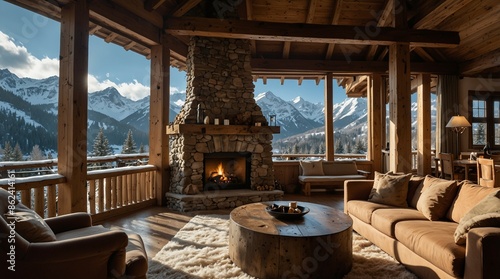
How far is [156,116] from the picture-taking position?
5.17 meters

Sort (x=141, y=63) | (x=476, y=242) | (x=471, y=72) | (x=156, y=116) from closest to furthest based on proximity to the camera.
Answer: (x=476, y=242) → (x=156, y=116) → (x=141, y=63) → (x=471, y=72)

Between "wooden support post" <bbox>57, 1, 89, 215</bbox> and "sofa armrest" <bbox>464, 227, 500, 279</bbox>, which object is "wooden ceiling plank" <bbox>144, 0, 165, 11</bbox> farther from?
"sofa armrest" <bbox>464, 227, 500, 279</bbox>

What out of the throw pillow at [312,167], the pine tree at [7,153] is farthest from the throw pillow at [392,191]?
the pine tree at [7,153]

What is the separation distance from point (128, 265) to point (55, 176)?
7.38ft

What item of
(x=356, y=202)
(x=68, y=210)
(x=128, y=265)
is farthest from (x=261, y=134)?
(x=128, y=265)

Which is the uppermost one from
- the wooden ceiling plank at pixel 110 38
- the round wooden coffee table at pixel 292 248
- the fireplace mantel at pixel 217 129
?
the wooden ceiling plank at pixel 110 38

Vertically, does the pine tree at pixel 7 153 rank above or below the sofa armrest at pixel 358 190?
above

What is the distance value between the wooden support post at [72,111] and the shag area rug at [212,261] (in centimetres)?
145

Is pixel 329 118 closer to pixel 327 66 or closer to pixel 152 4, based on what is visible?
pixel 327 66

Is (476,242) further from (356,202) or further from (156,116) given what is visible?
(156,116)

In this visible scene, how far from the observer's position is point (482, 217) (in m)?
1.93

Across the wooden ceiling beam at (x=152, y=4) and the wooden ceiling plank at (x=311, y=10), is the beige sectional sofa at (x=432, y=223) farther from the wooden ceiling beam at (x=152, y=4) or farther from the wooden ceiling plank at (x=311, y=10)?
the wooden ceiling beam at (x=152, y=4)

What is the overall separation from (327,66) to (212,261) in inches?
226

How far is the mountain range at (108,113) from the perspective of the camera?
12.6 feet
